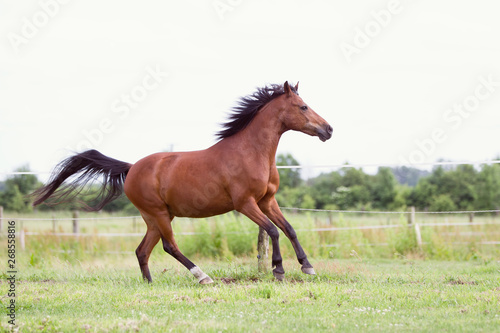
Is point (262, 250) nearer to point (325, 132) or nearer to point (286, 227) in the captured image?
point (286, 227)

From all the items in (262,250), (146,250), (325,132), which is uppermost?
(325,132)

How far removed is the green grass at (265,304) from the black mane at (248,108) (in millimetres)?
1796

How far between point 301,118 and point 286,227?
51.3 inches

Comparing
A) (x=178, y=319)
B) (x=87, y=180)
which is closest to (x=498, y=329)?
(x=178, y=319)

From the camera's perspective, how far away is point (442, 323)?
148 inches

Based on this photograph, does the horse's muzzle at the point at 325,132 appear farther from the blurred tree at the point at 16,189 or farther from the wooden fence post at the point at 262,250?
the blurred tree at the point at 16,189

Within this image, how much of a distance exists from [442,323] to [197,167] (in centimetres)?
321

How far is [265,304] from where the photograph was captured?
4.44 m

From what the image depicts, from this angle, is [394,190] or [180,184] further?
[394,190]

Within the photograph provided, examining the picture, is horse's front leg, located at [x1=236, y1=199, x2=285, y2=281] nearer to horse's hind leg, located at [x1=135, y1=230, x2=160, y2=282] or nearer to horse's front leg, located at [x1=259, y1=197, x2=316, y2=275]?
horse's front leg, located at [x1=259, y1=197, x2=316, y2=275]

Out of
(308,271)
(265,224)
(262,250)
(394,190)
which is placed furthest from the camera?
(394,190)

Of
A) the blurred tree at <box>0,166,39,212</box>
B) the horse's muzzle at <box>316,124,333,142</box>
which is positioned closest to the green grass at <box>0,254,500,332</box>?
the horse's muzzle at <box>316,124,333,142</box>

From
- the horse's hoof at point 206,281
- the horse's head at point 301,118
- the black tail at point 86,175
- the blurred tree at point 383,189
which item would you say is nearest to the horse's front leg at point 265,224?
the horse's hoof at point 206,281

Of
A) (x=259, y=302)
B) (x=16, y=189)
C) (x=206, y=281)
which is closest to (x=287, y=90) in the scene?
(x=206, y=281)
